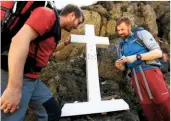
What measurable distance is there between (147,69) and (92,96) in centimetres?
105

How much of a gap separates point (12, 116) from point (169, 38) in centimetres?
644

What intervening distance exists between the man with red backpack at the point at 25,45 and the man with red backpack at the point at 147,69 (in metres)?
1.71

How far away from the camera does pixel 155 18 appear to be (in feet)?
27.4

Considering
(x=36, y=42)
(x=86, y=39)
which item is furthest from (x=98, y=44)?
(x=36, y=42)

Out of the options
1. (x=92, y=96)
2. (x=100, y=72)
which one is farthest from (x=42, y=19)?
(x=100, y=72)

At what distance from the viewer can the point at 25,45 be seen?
2416 mm

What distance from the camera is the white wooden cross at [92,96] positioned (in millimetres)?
4422

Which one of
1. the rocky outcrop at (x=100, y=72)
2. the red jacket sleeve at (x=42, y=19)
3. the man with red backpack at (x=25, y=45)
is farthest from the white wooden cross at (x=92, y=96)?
the red jacket sleeve at (x=42, y=19)

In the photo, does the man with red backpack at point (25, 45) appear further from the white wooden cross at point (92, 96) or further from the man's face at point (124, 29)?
the man's face at point (124, 29)

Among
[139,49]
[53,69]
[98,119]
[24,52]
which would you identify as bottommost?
[98,119]

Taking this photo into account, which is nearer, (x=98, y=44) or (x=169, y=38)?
(x=98, y=44)

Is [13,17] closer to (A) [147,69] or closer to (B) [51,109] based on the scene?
(B) [51,109]

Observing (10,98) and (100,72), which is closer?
(10,98)

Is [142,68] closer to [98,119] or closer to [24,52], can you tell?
[98,119]
